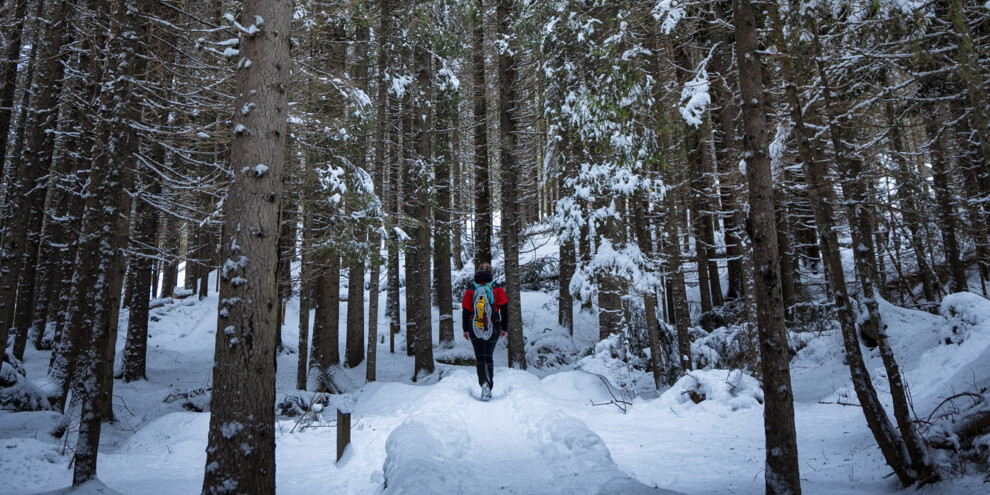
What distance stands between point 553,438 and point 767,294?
10.1ft

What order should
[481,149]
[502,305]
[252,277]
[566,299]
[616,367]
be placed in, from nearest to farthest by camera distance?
[252,277] → [502,305] → [616,367] → [481,149] → [566,299]

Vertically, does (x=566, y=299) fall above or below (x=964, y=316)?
above

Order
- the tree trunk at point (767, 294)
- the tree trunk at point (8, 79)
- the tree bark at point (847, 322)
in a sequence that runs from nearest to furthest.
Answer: the tree trunk at point (767, 294)
the tree bark at point (847, 322)
the tree trunk at point (8, 79)

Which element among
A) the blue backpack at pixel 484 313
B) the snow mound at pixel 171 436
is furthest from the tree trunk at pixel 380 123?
Result: the snow mound at pixel 171 436

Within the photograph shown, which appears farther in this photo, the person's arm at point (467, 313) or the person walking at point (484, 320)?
the person's arm at point (467, 313)

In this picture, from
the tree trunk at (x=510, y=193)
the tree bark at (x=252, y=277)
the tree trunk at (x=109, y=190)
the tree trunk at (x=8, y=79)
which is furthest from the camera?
the tree trunk at (x=510, y=193)

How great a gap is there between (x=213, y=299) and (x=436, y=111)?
73.4 feet

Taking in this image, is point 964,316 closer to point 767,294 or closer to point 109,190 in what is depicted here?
point 767,294

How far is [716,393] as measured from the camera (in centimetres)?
803

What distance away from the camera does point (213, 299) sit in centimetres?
2920

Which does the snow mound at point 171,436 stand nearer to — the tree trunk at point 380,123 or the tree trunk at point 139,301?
the tree trunk at point 380,123

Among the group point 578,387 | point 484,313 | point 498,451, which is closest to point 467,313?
point 484,313

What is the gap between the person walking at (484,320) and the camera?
28.8 feet

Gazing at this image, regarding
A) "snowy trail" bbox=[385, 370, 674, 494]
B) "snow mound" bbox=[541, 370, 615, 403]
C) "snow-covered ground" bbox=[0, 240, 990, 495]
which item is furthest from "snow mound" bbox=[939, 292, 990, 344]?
"snowy trail" bbox=[385, 370, 674, 494]
